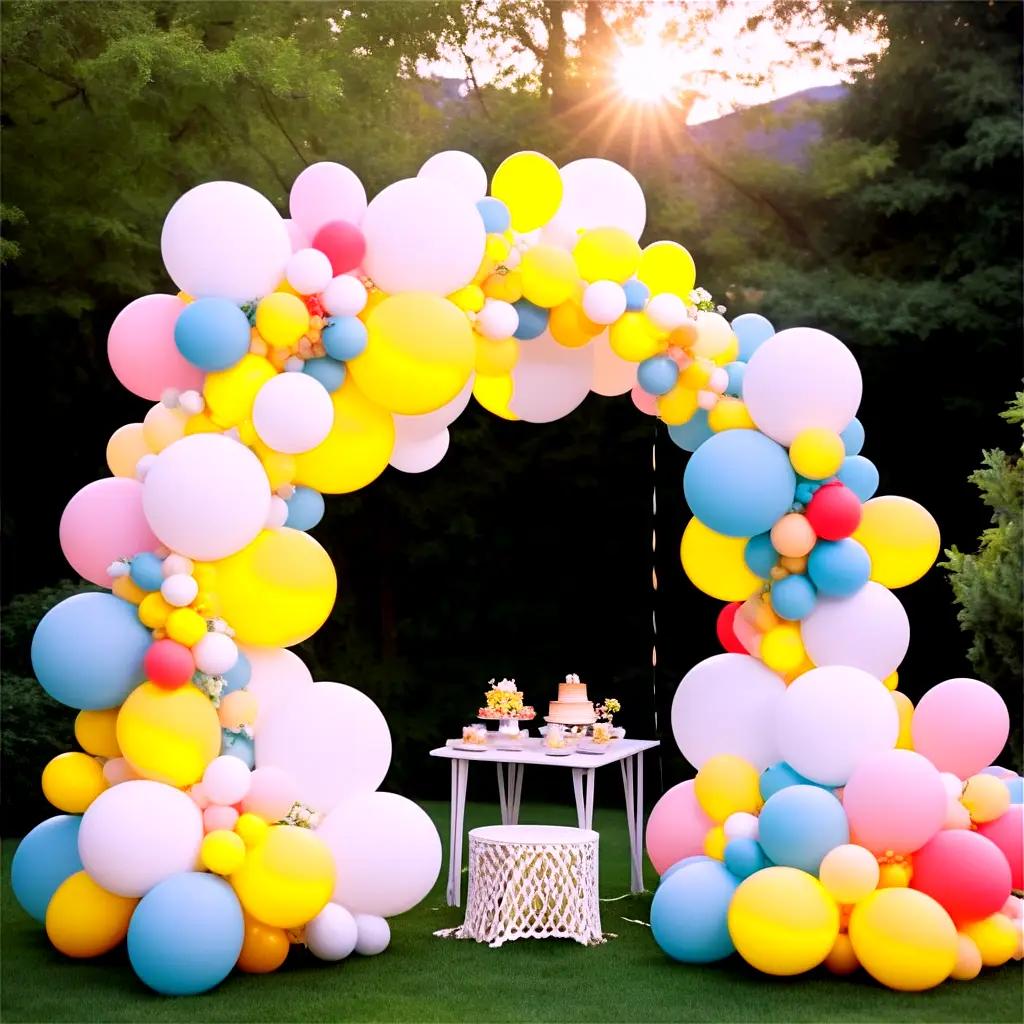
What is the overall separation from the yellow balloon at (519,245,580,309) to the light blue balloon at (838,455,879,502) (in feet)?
3.86

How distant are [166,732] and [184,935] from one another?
2.02ft

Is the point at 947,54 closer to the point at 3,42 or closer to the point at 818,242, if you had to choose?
the point at 818,242

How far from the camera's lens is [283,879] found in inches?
175

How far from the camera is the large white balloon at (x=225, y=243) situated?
4629 mm

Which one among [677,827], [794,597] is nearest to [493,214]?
[794,597]

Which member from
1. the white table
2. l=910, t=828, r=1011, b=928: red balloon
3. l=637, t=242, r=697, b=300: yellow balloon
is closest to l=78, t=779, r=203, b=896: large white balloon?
the white table

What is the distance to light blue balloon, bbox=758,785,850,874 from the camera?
4574 mm

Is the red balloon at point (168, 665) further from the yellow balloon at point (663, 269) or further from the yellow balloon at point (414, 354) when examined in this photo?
the yellow balloon at point (663, 269)

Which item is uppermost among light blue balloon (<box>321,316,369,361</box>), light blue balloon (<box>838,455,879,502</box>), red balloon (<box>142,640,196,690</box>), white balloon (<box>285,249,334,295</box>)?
white balloon (<box>285,249,334,295</box>)

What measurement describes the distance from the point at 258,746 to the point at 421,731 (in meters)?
5.64

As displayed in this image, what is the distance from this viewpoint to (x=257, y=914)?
14.6 feet

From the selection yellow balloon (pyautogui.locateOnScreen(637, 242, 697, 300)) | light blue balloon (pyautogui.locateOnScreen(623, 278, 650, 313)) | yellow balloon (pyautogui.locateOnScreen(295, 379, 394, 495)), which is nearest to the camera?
yellow balloon (pyautogui.locateOnScreen(295, 379, 394, 495))

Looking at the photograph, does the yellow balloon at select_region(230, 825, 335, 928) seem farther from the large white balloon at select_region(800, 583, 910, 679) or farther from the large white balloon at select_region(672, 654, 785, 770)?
the large white balloon at select_region(800, 583, 910, 679)

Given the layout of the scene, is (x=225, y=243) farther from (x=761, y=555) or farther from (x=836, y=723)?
(x=836, y=723)
